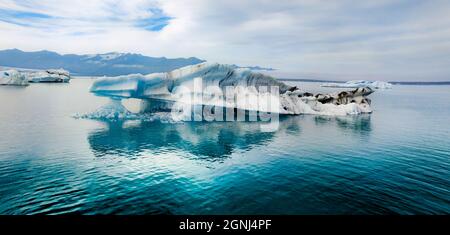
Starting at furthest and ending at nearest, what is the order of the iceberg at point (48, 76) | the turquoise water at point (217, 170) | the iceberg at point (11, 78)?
1. the iceberg at point (48, 76)
2. the iceberg at point (11, 78)
3. the turquoise water at point (217, 170)

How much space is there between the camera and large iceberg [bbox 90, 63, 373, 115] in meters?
33.5

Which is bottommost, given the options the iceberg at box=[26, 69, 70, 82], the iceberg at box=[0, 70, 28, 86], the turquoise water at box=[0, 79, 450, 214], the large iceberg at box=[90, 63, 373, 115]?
the turquoise water at box=[0, 79, 450, 214]

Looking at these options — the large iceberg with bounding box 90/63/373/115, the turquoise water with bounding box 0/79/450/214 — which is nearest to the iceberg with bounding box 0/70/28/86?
the large iceberg with bounding box 90/63/373/115

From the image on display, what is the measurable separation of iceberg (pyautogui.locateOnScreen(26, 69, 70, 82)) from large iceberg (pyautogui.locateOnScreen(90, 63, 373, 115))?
3401 inches

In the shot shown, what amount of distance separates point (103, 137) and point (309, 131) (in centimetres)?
1925

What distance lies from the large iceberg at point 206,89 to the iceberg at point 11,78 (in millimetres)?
68147

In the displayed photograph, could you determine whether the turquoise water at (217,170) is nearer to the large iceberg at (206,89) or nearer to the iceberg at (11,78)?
the large iceberg at (206,89)

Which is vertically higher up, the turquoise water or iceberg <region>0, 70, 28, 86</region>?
iceberg <region>0, 70, 28, 86</region>

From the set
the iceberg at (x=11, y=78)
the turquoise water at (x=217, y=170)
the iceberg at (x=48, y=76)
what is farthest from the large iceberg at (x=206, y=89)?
the iceberg at (x=48, y=76)

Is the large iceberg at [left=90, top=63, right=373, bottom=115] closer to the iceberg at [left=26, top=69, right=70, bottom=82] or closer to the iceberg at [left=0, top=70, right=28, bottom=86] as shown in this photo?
the iceberg at [left=0, top=70, right=28, bottom=86]

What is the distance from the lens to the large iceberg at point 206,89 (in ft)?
110

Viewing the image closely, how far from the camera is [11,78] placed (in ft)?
276
